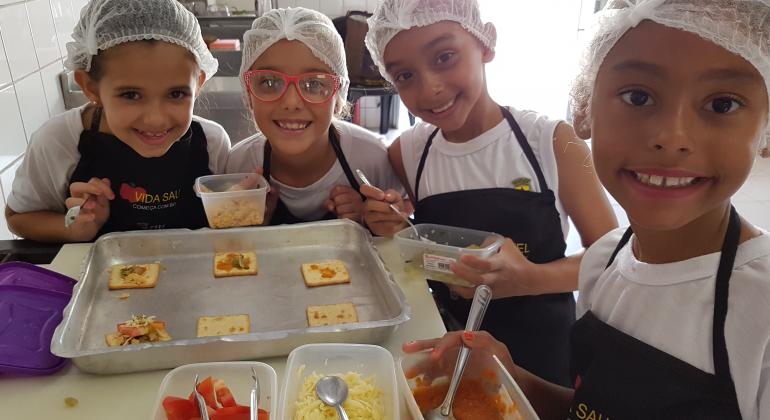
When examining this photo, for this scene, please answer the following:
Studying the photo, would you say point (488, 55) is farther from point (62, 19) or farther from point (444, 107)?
point (62, 19)

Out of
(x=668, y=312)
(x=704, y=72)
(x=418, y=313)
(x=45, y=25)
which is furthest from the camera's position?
(x=45, y=25)

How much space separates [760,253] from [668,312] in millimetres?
152

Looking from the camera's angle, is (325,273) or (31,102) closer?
(325,273)

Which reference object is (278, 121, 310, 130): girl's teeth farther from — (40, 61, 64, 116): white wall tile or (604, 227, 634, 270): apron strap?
(40, 61, 64, 116): white wall tile

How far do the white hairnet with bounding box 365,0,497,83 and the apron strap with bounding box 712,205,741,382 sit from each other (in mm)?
829

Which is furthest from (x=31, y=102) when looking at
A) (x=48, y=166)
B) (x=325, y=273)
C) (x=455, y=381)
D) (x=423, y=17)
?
(x=455, y=381)

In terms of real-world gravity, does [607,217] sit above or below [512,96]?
above

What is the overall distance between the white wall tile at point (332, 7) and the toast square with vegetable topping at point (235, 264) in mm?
4114

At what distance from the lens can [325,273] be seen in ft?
4.36

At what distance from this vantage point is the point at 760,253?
2.43 ft

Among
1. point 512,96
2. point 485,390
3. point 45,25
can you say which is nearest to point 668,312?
point 485,390

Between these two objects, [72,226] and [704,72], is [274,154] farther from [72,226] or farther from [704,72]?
[704,72]

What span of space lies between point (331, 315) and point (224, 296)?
0.91ft

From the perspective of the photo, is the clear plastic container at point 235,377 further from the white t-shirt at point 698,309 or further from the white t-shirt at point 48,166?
the white t-shirt at point 48,166
